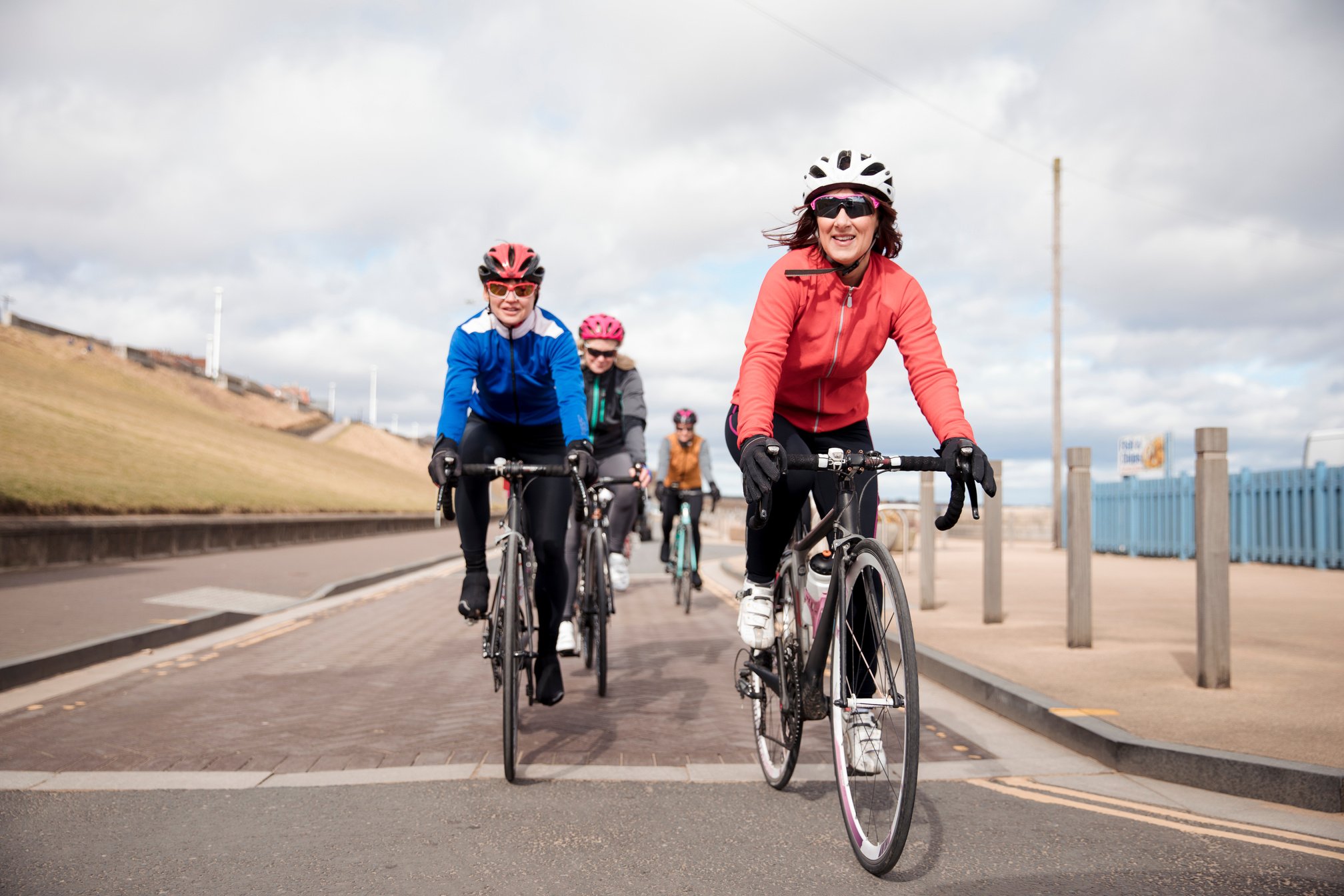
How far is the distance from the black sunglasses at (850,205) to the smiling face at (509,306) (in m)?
1.79

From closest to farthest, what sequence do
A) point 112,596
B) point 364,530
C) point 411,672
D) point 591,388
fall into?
point 411,672
point 591,388
point 112,596
point 364,530

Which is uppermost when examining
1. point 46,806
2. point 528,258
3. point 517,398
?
point 528,258

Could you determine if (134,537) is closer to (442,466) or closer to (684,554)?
(684,554)

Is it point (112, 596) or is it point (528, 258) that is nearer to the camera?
point (528, 258)

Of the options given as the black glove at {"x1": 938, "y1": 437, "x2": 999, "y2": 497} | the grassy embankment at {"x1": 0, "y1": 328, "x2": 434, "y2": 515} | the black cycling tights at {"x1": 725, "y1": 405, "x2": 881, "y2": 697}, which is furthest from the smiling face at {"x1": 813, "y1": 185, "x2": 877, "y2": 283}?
the grassy embankment at {"x1": 0, "y1": 328, "x2": 434, "y2": 515}

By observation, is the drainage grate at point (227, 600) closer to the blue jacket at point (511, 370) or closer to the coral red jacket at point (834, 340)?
the blue jacket at point (511, 370)

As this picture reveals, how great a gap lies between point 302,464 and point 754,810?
5434 centimetres

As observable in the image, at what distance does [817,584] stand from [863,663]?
469 millimetres

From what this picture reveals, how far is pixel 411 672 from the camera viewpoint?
24.7ft

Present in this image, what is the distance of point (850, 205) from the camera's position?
381 centimetres

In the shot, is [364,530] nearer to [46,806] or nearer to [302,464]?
[302,464]

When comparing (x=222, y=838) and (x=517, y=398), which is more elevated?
(x=517, y=398)

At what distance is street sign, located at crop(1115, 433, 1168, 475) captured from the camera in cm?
3038

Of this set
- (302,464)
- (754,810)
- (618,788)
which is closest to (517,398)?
(618,788)
